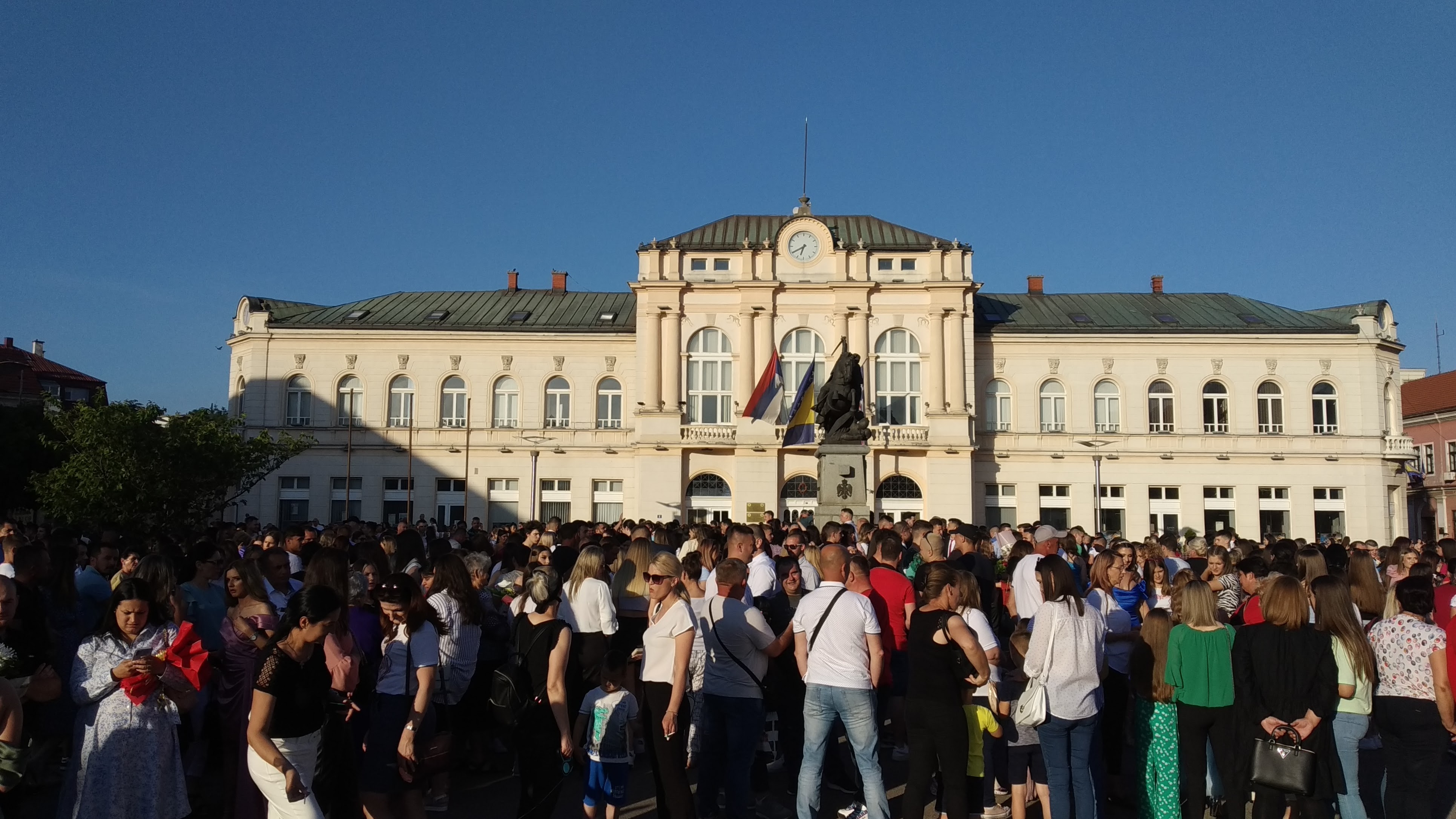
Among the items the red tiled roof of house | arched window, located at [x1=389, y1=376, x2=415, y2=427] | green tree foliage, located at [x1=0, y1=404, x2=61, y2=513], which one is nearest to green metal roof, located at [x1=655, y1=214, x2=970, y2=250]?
arched window, located at [x1=389, y1=376, x2=415, y2=427]

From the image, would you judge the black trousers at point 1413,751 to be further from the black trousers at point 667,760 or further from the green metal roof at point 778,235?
the green metal roof at point 778,235

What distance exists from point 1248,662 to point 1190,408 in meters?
42.3

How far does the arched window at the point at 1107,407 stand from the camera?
46.4m

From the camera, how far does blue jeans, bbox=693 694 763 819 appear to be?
25.5 ft

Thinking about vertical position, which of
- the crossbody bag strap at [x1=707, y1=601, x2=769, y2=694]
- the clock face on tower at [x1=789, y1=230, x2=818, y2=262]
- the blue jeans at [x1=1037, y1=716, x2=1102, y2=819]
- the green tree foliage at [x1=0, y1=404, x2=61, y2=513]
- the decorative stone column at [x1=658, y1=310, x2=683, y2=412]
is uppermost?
the clock face on tower at [x1=789, y1=230, x2=818, y2=262]

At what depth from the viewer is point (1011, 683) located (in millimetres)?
8602

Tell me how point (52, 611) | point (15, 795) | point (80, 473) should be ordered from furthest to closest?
1. point (80, 473)
2. point (52, 611)
3. point (15, 795)

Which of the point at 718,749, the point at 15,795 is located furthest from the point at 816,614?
the point at 15,795

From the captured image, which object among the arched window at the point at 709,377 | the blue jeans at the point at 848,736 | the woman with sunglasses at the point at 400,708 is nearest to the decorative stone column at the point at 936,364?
the arched window at the point at 709,377

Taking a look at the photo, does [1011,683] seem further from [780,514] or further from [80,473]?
[780,514]

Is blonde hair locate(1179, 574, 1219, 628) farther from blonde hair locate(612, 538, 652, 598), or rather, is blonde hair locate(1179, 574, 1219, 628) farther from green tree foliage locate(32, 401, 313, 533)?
green tree foliage locate(32, 401, 313, 533)

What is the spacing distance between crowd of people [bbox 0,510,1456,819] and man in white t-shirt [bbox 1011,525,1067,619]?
0.04 meters

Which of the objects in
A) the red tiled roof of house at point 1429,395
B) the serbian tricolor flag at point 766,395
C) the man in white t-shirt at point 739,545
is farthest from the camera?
the red tiled roof of house at point 1429,395

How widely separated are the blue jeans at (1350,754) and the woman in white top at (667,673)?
4510mm
